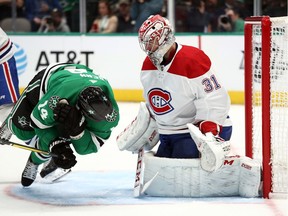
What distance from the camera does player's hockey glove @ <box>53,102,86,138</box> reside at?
3.93 m

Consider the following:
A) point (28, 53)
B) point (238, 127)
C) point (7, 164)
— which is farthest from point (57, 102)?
point (28, 53)

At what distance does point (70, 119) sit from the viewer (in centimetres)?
395

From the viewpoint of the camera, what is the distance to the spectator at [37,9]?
345 inches

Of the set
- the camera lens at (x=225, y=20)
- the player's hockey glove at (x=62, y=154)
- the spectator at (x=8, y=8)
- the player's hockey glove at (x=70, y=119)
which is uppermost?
the player's hockey glove at (x=70, y=119)

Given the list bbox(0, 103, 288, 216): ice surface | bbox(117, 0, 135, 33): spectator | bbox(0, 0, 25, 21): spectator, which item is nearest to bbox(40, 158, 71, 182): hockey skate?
bbox(0, 103, 288, 216): ice surface

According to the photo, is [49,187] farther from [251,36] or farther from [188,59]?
[251,36]

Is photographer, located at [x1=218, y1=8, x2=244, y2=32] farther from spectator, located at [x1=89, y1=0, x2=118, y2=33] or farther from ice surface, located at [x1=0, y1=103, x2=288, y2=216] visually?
ice surface, located at [x1=0, y1=103, x2=288, y2=216]

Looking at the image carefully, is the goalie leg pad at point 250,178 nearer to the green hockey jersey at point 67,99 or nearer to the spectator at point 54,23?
the green hockey jersey at point 67,99

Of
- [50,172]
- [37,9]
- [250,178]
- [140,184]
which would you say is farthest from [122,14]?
[250,178]

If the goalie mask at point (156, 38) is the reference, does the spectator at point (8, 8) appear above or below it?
below

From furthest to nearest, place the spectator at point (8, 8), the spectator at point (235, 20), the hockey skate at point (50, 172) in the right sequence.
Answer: the spectator at point (8, 8) → the spectator at point (235, 20) → the hockey skate at point (50, 172)

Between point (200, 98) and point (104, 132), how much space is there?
1.60ft

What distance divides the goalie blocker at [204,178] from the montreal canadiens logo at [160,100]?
24cm

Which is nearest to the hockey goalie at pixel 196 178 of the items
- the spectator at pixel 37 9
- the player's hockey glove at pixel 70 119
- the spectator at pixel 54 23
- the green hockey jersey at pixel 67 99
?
the green hockey jersey at pixel 67 99
